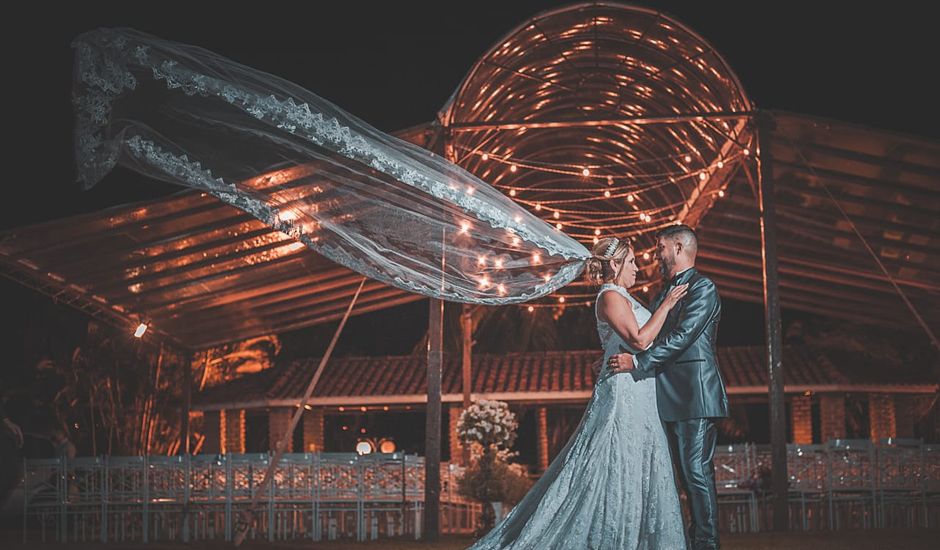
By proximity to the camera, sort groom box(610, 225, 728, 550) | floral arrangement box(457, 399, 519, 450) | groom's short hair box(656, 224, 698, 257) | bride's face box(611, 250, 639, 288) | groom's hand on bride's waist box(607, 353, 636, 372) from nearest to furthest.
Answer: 1. groom box(610, 225, 728, 550)
2. groom's hand on bride's waist box(607, 353, 636, 372)
3. groom's short hair box(656, 224, 698, 257)
4. bride's face box(611, 250, 639, 288)
5. floral arrangement box(457, 399, 519, 450)

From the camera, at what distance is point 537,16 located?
13086mm

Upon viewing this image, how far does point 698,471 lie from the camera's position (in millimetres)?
5797

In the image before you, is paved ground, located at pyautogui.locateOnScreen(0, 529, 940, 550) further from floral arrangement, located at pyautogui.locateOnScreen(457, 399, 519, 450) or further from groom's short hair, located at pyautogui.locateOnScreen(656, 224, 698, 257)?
groom's short hair, located at pyautogui.locateOnScreen(656, 224, 698, 257)

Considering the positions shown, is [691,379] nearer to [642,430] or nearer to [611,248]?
[642,430]

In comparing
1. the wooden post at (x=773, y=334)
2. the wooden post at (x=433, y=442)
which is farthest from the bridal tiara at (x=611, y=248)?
the wooden post at (x=773, y=334)

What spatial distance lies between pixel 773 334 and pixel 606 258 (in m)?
7.06

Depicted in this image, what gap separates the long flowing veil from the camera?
6.62 m

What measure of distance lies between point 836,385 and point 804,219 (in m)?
5.41

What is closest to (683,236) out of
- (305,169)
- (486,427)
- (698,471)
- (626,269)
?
(626,269)

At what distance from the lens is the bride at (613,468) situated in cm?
604

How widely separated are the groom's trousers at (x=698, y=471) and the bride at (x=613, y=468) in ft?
0.58

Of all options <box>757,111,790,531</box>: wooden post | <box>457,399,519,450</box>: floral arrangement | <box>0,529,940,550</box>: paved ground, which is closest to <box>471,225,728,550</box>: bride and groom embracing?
<box>0,529,940,550</box>: paved ground

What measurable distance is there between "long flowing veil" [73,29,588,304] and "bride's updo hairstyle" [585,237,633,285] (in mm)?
521

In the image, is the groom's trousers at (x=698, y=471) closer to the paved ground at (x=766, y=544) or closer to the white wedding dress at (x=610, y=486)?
the white wedding dress at (x=610, y=486)
